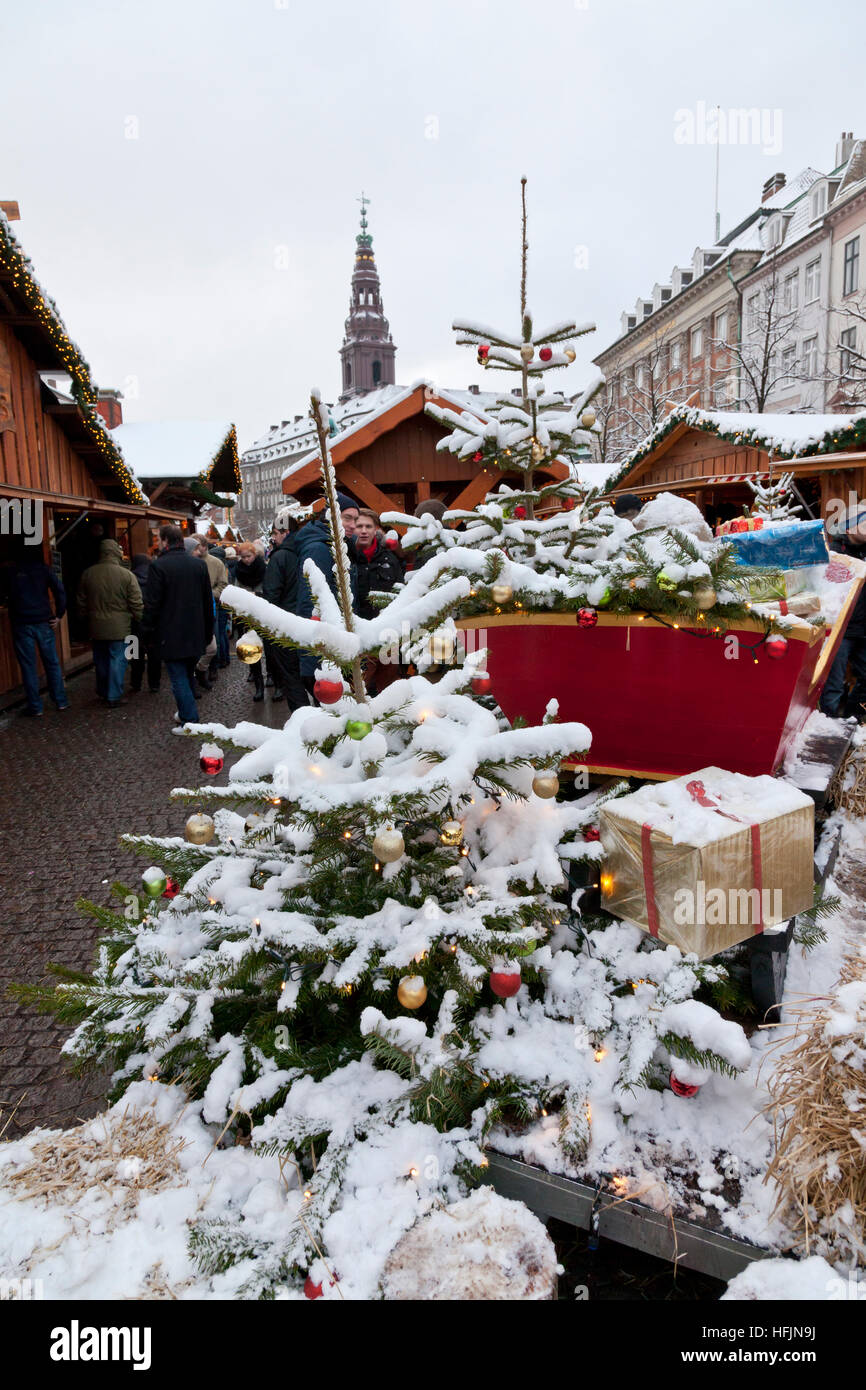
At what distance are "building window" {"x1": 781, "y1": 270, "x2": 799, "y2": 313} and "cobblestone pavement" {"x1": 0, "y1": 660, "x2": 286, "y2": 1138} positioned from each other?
3235 cm

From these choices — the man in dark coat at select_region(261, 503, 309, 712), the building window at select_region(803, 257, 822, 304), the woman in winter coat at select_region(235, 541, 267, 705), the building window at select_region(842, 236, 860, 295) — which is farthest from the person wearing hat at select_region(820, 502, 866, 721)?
the building window at select_region(803, 257, 822, 304)

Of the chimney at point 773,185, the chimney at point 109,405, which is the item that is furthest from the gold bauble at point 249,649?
the chimney at point 773,185

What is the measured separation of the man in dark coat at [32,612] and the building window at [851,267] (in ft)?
100

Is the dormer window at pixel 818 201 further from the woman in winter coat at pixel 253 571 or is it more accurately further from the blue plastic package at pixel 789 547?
the blue plastic package at pixel 789 547

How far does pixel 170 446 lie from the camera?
1600 cm


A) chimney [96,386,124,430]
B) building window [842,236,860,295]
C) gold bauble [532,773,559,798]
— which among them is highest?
building window [842,236,860,295]

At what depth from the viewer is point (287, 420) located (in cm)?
12031

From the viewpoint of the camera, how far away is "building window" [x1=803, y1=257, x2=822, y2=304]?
97.5 ft

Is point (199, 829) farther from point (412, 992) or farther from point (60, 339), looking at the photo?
point (60, 339)

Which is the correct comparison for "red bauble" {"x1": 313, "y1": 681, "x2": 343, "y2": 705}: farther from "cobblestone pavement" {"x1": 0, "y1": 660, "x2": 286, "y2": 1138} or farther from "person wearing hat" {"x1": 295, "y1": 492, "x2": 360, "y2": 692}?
"person wearing hat" {"x1": 295, "y1": 492, "x2": 360, "y2": 692}

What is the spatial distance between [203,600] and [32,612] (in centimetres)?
223

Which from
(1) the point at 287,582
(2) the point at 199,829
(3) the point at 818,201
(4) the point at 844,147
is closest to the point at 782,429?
(1) the point at 287,582

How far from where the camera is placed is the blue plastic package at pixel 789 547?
13.3 feet
